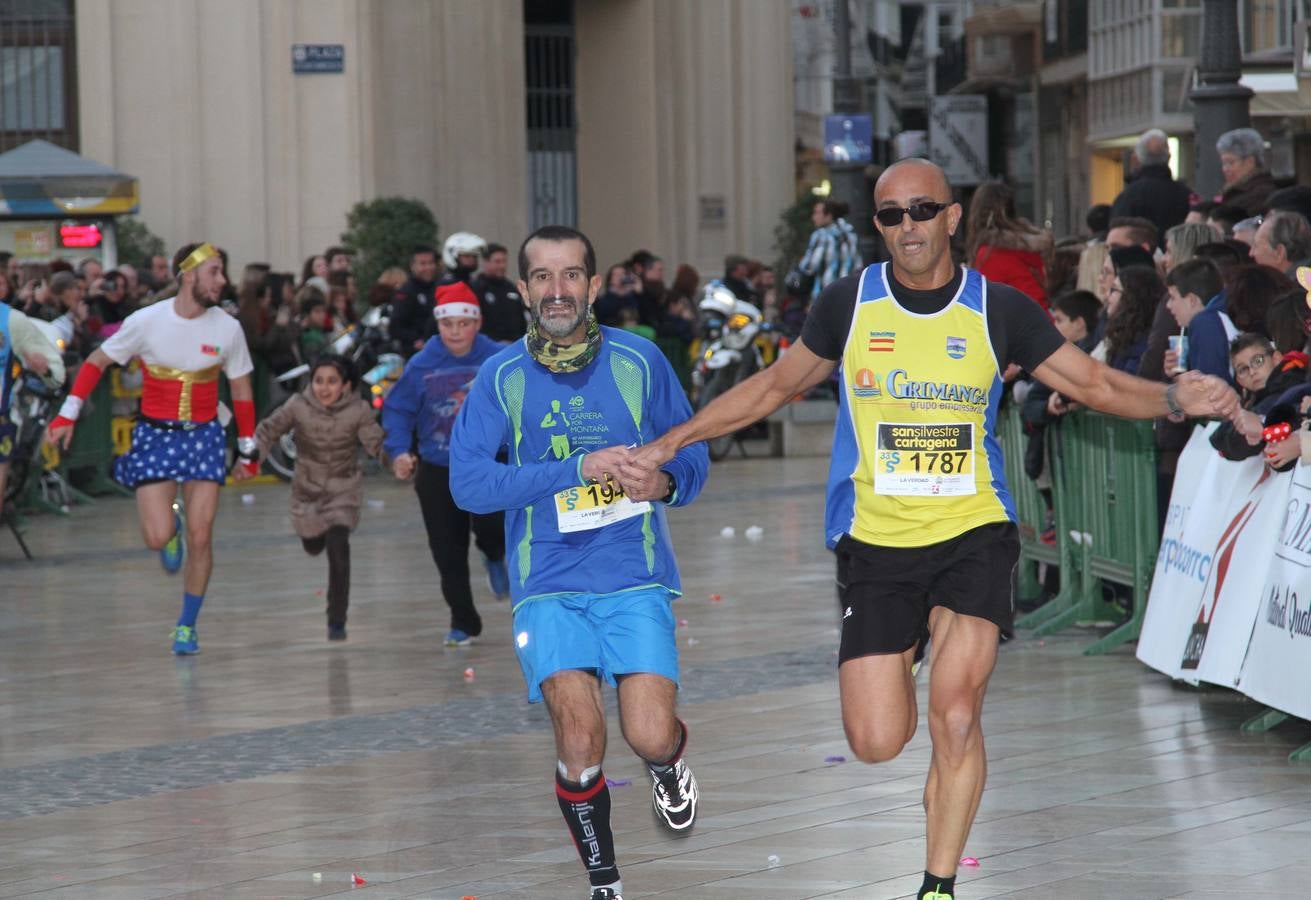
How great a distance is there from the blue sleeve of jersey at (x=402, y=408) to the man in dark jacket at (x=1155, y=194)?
202 inches

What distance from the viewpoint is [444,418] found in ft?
40.1

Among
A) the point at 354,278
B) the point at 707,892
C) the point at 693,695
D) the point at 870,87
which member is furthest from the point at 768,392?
the point at 870,87

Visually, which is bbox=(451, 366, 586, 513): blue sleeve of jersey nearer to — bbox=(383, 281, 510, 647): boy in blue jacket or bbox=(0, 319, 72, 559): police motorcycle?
bbox=(383, 281, 510, 647): boy in blue jacket

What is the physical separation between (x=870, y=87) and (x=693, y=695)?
84.3 meters

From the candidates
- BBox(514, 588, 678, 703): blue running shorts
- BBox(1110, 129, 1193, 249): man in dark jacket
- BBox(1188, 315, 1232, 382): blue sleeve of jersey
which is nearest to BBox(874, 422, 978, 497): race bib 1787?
BBox(514, 588, 678, 703): blue running shorts

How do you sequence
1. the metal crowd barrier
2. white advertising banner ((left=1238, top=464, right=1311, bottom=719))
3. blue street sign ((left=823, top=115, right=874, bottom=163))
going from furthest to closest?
blue street sign ((left=823, top=115, right=874, bottom=163)), the metal crowd barrier, white advertising banner ((left=1238, top=464, right=1311, bottom=719))

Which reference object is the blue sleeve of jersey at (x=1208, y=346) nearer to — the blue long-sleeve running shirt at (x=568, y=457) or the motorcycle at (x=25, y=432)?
the blue long-sleeve running shirt at (x=568, y=457)

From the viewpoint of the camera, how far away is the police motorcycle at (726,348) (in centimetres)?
2481

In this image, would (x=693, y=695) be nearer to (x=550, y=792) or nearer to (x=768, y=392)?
(x=550, y=792)

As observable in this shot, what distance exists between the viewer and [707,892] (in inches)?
266

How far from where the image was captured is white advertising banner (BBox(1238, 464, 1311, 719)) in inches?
343

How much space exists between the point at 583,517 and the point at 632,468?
0.27 m

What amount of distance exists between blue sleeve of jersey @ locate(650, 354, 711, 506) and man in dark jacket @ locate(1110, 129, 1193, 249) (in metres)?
8.77

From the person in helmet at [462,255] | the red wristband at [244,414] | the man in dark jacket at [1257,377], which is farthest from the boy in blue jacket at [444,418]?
the person in helmet at [462,255]
